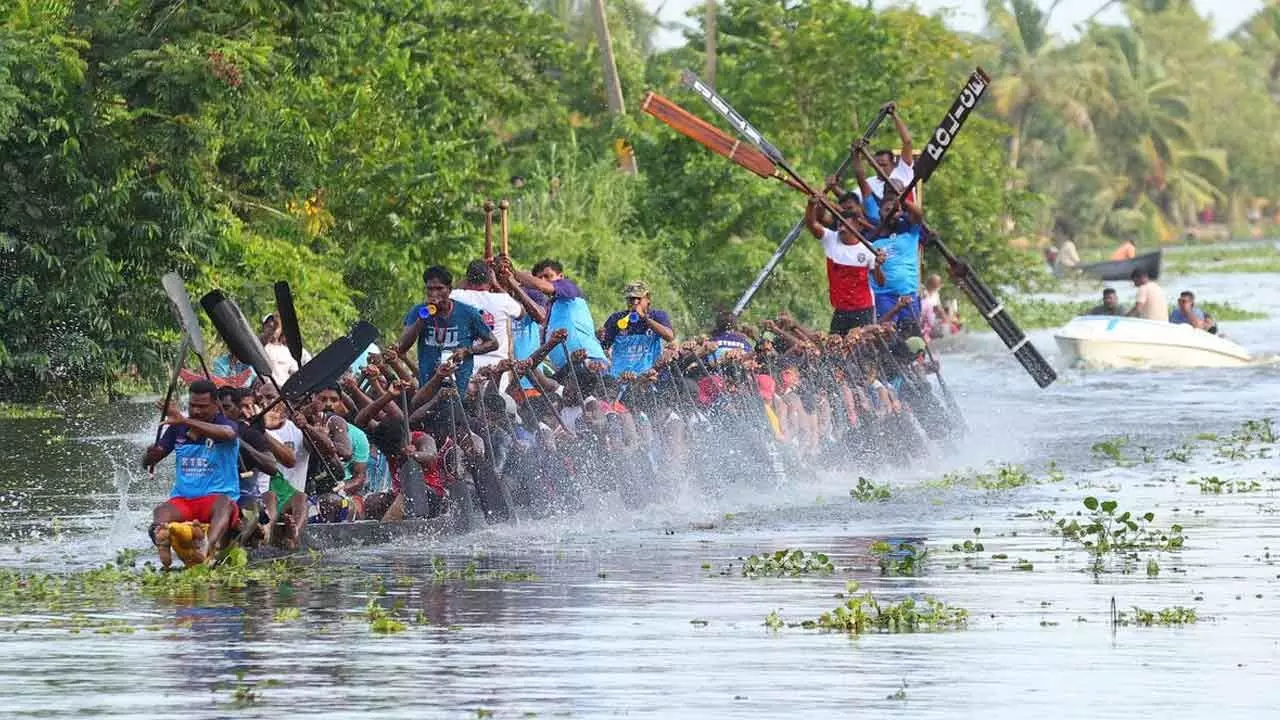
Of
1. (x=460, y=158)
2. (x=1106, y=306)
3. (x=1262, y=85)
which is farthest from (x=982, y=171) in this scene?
(x=1262, y=85)

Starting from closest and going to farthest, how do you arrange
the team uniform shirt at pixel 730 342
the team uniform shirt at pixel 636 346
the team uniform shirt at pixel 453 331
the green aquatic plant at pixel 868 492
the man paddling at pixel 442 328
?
the man paddling at pixel 442 328
the team uniform shirt at pixel 453 331
the green aquatic plant at pixel 868 492
the team uniform shirt at pixel 636 346
the team uniform shirt at pixel 730 342

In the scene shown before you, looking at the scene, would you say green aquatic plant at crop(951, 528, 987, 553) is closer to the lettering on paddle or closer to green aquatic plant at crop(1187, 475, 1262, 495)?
green aquatic plant at crop(1187, 475, 1262, 495)

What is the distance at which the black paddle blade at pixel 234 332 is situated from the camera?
15.0 m

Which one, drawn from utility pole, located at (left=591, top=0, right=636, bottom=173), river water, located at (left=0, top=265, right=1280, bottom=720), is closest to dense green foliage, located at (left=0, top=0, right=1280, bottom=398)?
utility pole, located at (left=591, top=0, right=636, bottom=173)

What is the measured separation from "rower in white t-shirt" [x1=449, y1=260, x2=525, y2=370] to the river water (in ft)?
5.21

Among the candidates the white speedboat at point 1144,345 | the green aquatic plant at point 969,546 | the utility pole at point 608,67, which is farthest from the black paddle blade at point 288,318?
the utility pole at point 608,67

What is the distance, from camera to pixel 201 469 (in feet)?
45.4

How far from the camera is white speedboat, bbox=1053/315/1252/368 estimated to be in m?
36.2

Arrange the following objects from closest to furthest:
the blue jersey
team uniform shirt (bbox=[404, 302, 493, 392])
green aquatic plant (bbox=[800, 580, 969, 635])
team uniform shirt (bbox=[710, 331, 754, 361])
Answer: green aquatic plant (bbox=[800, 580, 969, 635]) < team uniform shirt (bbox=[404, 302, 493, 392]) < team uniform shirt (bbox=[710, 331, 754, 361]) < the blue jersey

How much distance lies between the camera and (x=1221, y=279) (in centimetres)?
7975

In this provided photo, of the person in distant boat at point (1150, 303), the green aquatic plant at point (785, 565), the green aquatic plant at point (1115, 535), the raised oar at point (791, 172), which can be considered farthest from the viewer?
the person in distant boat at point (1150, 303)

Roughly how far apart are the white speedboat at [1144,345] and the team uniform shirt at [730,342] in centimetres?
1654

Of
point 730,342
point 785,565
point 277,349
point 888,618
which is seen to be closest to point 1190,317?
point 730,342

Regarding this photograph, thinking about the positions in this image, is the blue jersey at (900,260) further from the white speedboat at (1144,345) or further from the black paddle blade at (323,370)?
the white speedboat at (1144,345)
